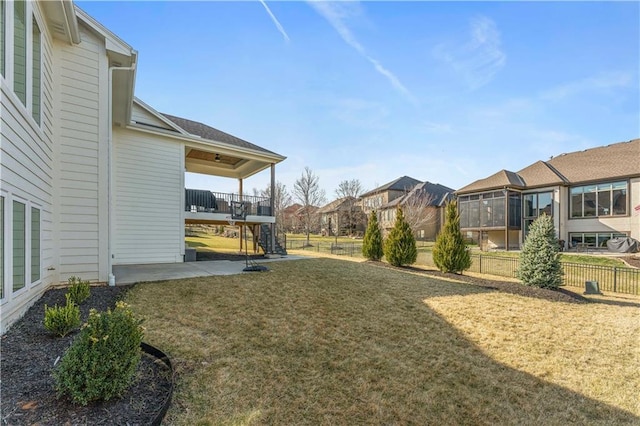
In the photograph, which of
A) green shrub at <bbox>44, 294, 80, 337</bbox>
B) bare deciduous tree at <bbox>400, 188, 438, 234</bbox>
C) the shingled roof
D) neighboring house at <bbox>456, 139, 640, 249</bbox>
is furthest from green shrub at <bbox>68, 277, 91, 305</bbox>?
neighboring house at <bbox>456, 139, 640, 249</bbox>

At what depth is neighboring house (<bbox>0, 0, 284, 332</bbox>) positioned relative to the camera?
3.74 m

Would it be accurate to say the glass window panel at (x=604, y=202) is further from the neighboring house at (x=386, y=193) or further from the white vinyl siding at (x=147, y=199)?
the white vinyl siding at (x=147, y=199)

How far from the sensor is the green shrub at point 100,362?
7.68 feet

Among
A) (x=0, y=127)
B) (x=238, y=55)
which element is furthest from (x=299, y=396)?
(x=238, y=55)

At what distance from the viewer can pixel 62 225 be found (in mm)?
5961

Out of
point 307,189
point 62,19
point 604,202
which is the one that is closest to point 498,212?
point 604,202

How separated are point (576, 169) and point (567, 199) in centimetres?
249

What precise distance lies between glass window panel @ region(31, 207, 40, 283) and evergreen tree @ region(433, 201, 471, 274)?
39.2 feet

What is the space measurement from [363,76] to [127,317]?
1176cm

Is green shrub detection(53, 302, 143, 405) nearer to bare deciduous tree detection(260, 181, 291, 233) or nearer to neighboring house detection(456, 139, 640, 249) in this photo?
neighboring house detection(456, 139, 640, 249)

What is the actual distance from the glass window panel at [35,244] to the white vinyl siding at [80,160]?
4.24ft

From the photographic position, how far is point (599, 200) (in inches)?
780

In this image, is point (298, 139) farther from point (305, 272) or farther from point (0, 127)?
point (0, 127)

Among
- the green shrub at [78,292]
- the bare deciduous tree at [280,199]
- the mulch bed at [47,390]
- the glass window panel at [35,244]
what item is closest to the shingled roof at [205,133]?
the glass window panel at [35,244]
